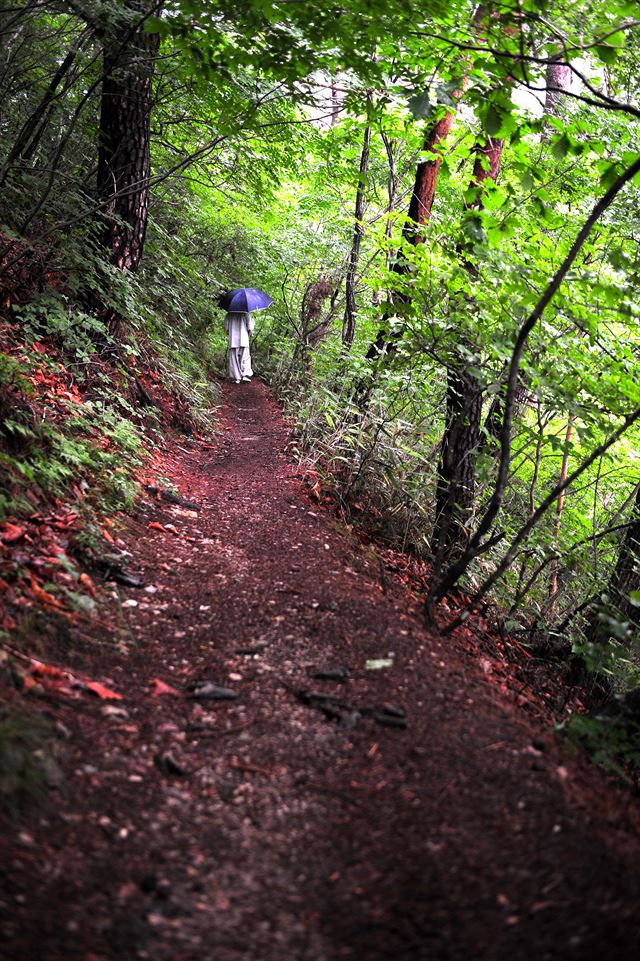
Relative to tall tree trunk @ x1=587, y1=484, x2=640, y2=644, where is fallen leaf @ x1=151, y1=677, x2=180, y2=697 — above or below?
below

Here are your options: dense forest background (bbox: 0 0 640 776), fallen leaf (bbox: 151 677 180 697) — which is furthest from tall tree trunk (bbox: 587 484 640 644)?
fallen leaf (bbox: 151 677 180 697)

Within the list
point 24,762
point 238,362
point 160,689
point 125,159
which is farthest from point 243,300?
point 24,762

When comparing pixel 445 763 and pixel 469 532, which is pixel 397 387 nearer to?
pixel 469 532

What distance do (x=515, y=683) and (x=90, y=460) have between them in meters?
3.33

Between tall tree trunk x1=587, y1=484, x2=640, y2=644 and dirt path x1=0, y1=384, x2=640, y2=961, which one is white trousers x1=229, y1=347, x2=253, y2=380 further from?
dirt path x1=0, y1=384, x2=640, y2=961

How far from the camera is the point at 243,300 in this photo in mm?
12875

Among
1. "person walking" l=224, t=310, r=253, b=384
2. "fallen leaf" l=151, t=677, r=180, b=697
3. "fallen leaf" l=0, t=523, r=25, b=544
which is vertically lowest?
"fallen leaf" l=151, t=677, r=180, b=697

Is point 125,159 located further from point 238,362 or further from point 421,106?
point 238,362

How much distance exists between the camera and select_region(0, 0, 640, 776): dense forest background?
3.51 m

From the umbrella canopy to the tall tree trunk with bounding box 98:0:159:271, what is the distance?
6076mm

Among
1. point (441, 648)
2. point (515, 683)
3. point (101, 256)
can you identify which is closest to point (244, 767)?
point (441, 648)

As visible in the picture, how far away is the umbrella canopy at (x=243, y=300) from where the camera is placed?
1284 cm

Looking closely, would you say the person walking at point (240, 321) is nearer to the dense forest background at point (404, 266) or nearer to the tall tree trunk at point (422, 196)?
the dense forest background at point (404, 266)

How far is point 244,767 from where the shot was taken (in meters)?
2.26
